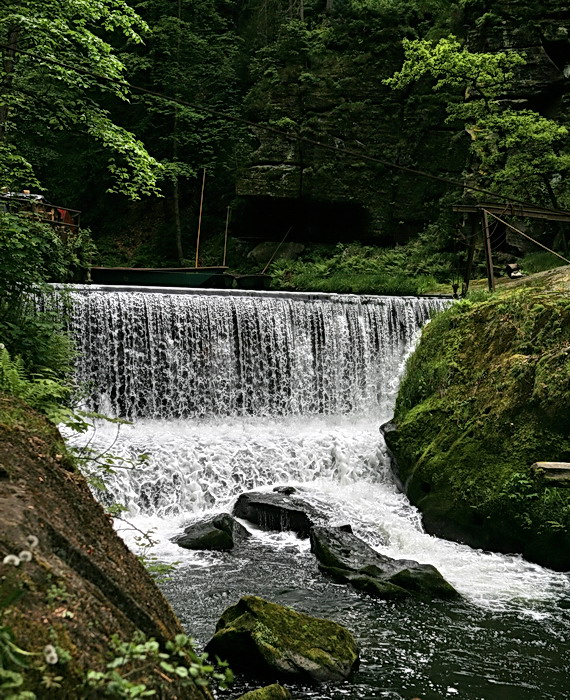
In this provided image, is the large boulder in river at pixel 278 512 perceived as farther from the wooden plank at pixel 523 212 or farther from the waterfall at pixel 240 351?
the wooden plank at pixel 523 212

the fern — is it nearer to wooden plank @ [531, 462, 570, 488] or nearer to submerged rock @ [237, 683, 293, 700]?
submerged rock @ [237, 683, 293, 700]

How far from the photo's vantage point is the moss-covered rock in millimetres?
1857

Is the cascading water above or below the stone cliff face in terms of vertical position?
below

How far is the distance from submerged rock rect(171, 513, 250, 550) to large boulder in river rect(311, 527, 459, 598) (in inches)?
39.9

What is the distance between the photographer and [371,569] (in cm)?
741

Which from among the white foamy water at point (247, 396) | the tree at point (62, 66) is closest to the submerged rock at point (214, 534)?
the white foamy water at point (247, 396)

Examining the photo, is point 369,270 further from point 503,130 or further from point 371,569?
point 371,569

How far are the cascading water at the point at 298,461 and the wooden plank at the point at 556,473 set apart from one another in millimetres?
1007

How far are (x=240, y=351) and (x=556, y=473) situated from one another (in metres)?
7.19

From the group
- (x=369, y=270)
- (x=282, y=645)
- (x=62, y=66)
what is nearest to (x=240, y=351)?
(x=62, y=66)

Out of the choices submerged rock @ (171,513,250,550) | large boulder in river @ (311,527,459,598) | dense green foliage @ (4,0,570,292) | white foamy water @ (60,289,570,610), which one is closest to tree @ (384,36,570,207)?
dense green foliage @ (4,0,570,292)

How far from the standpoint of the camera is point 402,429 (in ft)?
34.6

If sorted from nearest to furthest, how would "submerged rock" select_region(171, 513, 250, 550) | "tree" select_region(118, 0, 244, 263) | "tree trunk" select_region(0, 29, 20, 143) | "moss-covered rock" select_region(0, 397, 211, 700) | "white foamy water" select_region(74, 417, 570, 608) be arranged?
"moss-covered rock" select_region(0, 397, 211, 700) < "white foamy water" select_region(74, 417, 570, 608) < "submerged rock" select_region(171, 513, 250, 550) < "tree trunk" select_region(0, 29, 20, 143) < "tree" select_region(118, 0, 244, 263)

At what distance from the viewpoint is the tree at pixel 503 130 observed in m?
16.7
